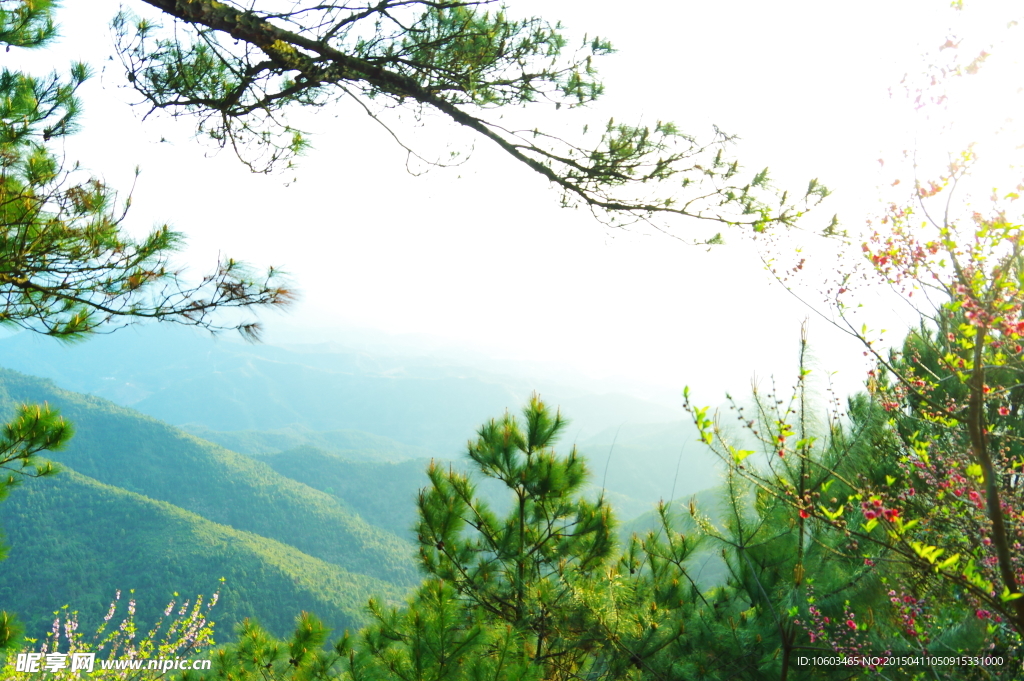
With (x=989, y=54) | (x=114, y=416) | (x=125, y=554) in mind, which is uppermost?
(x=989, y=54)

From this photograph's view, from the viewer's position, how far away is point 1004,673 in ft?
5.88

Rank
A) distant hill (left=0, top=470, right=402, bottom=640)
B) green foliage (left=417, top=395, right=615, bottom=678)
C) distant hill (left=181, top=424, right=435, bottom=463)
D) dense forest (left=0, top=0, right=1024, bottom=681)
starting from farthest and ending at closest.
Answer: distant hill (left=181, top=424, right=435, bottom=463)
distant hill (left=0, top=470, right=402, bottom=640)
green foliage (left=417, top=395, right=615, bottom=678)
dense forest (left=0, top=0, right=1024, bottom=681)

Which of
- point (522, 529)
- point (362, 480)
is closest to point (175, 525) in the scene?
point (362, 480)

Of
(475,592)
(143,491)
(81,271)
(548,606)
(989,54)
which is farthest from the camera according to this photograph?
(143,491)

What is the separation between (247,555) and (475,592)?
57.0 meters

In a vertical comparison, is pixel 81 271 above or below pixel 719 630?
above

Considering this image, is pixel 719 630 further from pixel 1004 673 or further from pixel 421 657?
pixel 421 657

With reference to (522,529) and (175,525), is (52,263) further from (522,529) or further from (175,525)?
(175,525)

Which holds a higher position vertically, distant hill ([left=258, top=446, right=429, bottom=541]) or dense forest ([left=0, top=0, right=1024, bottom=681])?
dense forest ([left=0, top=0, right=1024, bottom=681])

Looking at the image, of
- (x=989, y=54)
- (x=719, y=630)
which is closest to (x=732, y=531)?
(x=719, y=630)

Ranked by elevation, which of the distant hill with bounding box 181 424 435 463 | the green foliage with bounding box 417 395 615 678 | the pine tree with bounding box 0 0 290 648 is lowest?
the distant hill with bounding box 181 424 435 463

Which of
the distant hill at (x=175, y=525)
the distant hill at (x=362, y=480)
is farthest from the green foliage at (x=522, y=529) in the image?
the distant hill at (x=362, y=480)

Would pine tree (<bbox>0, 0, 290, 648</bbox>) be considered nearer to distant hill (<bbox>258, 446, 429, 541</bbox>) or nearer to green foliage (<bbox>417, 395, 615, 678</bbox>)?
green foliage (<bbox>417, 395, 615, 678</bbox>)

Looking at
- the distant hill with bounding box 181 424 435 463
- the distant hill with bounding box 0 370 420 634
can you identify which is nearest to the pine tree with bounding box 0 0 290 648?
the distant hill with bounding box 0 370 420 634
